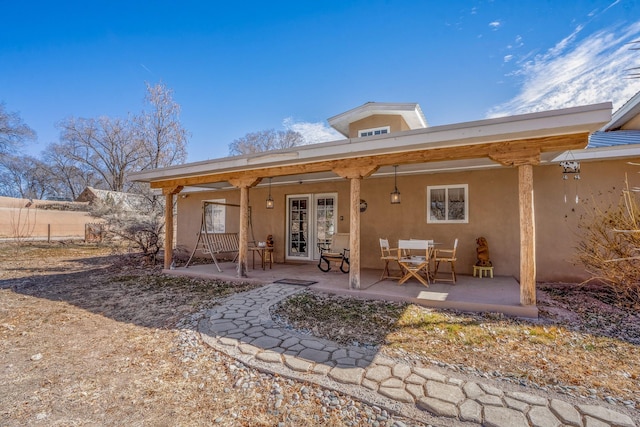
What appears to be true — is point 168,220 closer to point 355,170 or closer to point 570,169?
point 355,170

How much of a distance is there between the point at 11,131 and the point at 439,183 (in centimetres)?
2982

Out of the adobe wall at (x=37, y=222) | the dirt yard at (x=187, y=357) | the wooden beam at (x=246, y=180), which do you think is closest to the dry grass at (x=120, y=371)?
the dirt yard at (x=187, y=357)

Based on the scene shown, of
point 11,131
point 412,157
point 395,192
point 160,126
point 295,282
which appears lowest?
point 295,282

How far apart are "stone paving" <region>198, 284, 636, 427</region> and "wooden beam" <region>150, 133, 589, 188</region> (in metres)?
2.88

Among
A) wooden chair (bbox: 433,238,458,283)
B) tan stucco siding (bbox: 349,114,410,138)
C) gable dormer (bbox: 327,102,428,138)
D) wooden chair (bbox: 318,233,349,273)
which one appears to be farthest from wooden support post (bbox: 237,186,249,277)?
tan stucco siding (bbox: 349,114,410,138)

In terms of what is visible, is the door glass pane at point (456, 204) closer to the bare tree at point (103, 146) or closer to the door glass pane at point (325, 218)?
the door glass pane at point (325, 218)

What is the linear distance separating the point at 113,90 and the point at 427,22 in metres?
15.6

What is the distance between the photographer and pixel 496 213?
263 inches

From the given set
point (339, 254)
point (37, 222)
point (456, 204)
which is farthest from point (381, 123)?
point (37, 222)

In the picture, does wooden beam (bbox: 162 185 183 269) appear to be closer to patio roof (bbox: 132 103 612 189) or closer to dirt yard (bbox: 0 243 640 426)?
patio roof (bbox: 132 103 612 189)

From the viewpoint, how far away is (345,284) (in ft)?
19.2

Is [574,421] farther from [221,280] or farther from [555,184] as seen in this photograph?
Answer: [221,280]

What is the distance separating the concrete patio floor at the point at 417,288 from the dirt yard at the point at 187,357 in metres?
0.36

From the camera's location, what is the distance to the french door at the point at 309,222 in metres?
8.57
